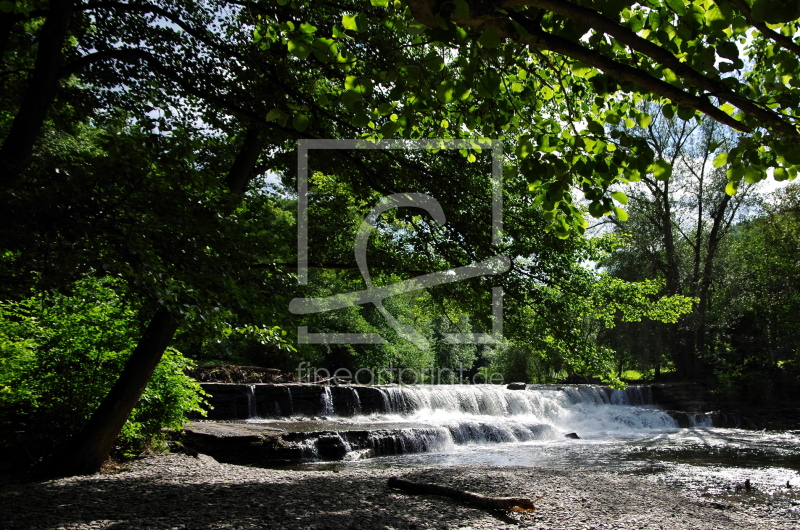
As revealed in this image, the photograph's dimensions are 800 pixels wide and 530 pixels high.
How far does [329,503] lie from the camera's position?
19.6 ft

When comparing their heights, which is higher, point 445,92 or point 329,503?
point 445,92

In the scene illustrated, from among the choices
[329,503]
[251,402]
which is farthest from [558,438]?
[329,503]

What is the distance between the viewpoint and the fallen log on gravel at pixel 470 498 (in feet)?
19.6

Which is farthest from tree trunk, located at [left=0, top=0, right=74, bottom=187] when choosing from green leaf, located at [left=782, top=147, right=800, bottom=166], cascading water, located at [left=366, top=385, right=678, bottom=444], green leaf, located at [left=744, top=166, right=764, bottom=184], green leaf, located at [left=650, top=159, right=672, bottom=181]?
cascading water, located at [left=366, top=385, right=678, bottom=444]

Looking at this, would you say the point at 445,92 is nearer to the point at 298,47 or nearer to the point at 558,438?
the point at 298,47

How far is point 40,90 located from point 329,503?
17.7 feet

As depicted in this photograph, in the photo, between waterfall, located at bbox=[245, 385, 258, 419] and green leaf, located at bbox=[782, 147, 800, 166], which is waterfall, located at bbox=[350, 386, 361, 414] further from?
green leaf, located at bbox=[782, 147, 800, 166]

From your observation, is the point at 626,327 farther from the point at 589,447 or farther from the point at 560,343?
the point at 560,343

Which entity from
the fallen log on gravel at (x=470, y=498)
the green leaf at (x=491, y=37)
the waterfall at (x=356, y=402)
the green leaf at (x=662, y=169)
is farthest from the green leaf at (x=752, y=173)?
the waterfall at (x=356, y=402)

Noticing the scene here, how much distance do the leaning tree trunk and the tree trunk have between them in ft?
8.12

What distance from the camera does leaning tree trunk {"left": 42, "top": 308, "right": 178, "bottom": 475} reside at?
6828 mm

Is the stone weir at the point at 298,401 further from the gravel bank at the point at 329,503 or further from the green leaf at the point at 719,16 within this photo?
the green leaf at the point at 719,16

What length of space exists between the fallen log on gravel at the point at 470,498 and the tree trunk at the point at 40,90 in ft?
18.7

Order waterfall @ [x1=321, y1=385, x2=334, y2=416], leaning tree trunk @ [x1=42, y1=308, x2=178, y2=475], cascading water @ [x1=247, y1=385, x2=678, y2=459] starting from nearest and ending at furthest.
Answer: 1. leaning tree trunk @ [x1=42, y1=308, x2=178, y2=475]
2. cascading water @ [x1=247, y1=385, x2=678, y2=459]
3. waterfall @ [x1=321, y1=385, x2=334, y2=416]
